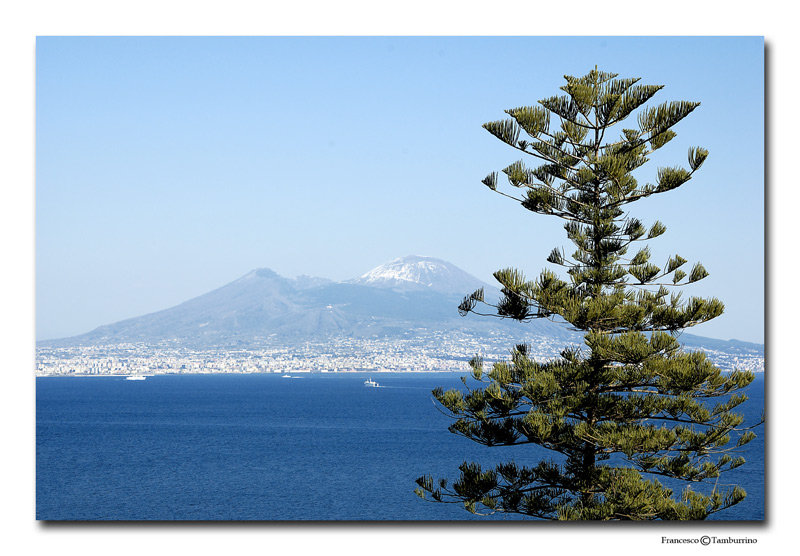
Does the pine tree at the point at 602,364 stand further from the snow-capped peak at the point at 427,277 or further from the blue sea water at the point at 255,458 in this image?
the snow-capped peak at the point at 427,277

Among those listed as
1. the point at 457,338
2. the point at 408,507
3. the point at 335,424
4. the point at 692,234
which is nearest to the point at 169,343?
the point at 457,338

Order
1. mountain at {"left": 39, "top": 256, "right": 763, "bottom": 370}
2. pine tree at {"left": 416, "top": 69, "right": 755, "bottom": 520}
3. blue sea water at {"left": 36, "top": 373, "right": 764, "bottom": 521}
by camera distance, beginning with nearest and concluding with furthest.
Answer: pine tree at {"left": 416, "top": 69, "right": 755, "bottom": 520} < blue sea water at {"left": 36, "top": 373, "right": 764, "bottom": 521} < mountain at {"left": 39, "top": 256, "right": 763, "bottom": 370}

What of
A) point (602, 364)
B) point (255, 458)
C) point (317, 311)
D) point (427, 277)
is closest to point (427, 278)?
point (427, 277)

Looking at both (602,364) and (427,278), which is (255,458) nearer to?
(602,364)

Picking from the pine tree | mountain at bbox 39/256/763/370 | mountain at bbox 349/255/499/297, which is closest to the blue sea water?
the pine tree

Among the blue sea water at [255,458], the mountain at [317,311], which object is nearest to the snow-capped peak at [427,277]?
the mountain at [317,311]

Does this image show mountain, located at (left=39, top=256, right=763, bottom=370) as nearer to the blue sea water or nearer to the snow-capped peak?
the snow-capped peak

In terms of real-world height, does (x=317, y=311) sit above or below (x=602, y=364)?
below
